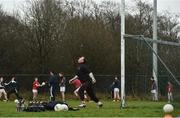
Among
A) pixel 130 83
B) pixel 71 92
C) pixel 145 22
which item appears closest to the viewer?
pixel 130 83

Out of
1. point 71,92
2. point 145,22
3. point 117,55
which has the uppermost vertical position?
point 145,22

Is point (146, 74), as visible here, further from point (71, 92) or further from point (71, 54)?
point (71, 54)

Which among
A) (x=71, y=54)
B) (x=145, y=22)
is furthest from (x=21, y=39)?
(x=145, y=22)

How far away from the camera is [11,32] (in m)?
59.7

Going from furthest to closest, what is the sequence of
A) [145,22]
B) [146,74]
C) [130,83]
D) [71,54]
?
[145,22] < [71,54] < [130,83] < [146,74]

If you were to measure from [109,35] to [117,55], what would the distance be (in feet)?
10.6

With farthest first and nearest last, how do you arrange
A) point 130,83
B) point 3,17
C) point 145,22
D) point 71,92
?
point 145,22, point 3,17, point 71,92, point 130,83

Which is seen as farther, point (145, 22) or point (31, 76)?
point (145, 22)

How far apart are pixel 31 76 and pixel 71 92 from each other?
442 centimetres

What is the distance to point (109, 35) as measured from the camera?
197 feet

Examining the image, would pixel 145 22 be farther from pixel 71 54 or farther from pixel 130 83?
pixel 130 83

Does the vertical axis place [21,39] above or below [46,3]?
below

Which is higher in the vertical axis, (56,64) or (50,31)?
(50,31)

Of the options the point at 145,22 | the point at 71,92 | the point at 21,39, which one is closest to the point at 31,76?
the point at 71,92
